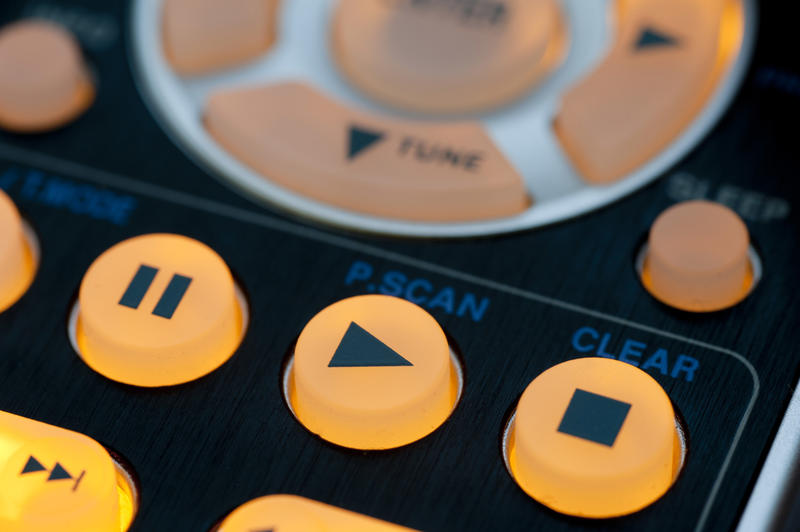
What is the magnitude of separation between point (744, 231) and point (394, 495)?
0.96 feet

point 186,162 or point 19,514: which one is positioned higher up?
point 186,162

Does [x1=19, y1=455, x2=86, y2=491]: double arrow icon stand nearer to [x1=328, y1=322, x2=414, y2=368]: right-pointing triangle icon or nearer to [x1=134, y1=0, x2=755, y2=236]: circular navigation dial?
[x1=328, y1=322, x2=414, y2=368]: right-pointing triangle icon

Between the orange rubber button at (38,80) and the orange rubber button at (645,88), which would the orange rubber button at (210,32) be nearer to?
the orange rubber button at (38,80)

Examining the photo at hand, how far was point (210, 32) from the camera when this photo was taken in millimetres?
929

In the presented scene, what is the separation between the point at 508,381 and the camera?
0.72m

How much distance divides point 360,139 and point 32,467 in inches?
13.6

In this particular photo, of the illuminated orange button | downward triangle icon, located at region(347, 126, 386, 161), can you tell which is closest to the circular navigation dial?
downward triangle icon, located at region(347, 126, 386, 161)

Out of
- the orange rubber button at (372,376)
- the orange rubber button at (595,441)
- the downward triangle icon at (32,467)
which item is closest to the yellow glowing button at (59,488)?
the downward triangle icon at (32,467)

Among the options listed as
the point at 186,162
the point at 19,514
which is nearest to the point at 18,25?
the point at 186,162

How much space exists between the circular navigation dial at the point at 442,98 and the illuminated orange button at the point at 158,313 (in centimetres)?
12

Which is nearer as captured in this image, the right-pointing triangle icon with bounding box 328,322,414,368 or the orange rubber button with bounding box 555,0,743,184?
the right-pointing triangle icon with bounding box 328,322,414,368

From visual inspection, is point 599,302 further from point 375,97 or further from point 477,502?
point 375,97

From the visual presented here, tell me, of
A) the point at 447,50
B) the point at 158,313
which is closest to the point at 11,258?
the point at 158,313

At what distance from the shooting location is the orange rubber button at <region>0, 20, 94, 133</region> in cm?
87
